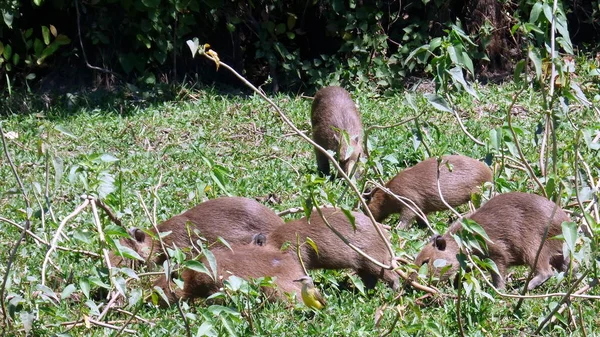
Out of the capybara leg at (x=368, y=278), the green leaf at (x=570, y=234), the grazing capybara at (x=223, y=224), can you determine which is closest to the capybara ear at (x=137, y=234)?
the grazing capybara at (x=223, y=224)

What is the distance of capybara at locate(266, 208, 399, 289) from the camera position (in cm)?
482

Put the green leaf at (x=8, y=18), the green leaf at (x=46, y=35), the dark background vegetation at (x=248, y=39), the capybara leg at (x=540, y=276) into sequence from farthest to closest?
1. the dark background vegetation at (x=248, y=39)
2. the green leaf at (x=46, y=35)
3. the green leaf at (x=8, y=18)
4. the capybara leg at (x=540, y=276)

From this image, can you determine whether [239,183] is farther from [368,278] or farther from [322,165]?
[368,278]

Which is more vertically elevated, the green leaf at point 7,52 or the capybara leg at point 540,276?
the capybara leg at point 540,276

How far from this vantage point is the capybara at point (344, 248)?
4824mm

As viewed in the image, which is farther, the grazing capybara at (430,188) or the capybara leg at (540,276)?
the grazing capybara at (430,188)

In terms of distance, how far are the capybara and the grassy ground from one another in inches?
3.3

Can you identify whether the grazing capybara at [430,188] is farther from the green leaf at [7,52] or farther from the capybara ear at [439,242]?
the green leaf at [7,52]

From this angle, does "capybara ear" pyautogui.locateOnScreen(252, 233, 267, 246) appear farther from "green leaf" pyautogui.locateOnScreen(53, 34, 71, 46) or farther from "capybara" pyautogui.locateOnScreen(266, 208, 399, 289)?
"green leaf" pyautogui.locateOnScreen(53, 34, 71, 46)

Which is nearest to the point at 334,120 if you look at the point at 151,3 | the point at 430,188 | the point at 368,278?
the point at 430,188

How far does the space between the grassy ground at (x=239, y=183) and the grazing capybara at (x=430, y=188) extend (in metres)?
0.13

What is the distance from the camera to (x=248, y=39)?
1015 centimetres

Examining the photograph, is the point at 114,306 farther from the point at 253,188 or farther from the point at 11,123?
the point at 11,123

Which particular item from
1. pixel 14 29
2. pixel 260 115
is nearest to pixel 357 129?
pixel 260 115
